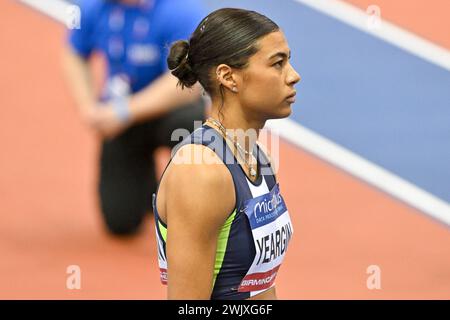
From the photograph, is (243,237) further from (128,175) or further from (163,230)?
(128,175)

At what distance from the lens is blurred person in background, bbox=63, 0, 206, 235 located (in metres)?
6.00

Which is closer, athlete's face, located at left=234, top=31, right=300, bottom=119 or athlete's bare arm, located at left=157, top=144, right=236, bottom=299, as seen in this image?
athlete's bare arm, located at left=157, top=144, right=236, bottom=299

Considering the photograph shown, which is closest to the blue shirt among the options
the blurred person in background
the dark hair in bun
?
the blurred person in background

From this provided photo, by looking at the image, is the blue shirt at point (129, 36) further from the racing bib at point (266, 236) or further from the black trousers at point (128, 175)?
the racing bib at point (266, 236)

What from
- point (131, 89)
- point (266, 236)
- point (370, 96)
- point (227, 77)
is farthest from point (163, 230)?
point (370, 96)

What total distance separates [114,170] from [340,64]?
3.06 metres

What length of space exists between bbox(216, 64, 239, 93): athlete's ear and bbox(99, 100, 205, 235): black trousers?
310cm

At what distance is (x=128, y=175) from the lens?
6449mm

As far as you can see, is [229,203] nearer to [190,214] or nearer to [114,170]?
[190,214]

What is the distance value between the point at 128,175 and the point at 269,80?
3.37 metres

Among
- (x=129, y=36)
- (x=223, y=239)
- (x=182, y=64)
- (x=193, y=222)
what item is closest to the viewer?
(x=193, y=222)

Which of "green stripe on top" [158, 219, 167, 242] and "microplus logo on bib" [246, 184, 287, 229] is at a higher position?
"microplus logo on bib" [246, 184, 287, 229]

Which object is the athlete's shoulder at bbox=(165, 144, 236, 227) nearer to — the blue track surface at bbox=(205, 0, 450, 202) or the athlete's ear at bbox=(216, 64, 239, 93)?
the athlete's ear at bbox=(216, 64, 239, 93)

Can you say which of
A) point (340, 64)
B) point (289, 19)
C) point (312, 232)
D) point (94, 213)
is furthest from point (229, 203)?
point (289, 19)
